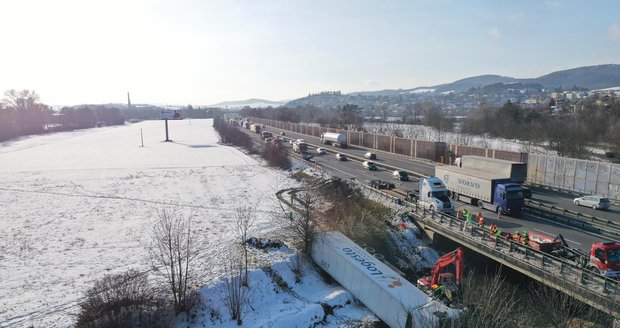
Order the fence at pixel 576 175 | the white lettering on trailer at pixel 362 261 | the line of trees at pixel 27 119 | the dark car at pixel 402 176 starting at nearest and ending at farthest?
the white lettering on trailer at pixel 362 261 → the fence at pixel 576 175 → the dark car at pixel 402 176 → the line of trees at pixel 27 119

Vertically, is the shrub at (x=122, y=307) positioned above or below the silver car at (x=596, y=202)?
below

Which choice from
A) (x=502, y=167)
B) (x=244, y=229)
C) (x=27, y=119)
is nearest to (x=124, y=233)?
(x=244, y=229)

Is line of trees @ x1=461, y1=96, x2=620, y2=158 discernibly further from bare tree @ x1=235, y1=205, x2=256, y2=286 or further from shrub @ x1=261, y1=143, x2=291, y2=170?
bare tree @ x1=235, y1=205, x2=256, y2=286

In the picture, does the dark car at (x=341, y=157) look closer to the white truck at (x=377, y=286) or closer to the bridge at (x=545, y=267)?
the bridge at (x=545, y=267)

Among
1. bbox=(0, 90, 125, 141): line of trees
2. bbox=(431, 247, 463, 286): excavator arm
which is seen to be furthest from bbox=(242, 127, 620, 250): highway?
bbox=(0, 90, 125, 141): line of trees

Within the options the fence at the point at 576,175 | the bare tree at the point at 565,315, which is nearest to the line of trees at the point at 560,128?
the fence at the point at 576,175

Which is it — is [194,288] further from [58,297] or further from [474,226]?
[474,226]
